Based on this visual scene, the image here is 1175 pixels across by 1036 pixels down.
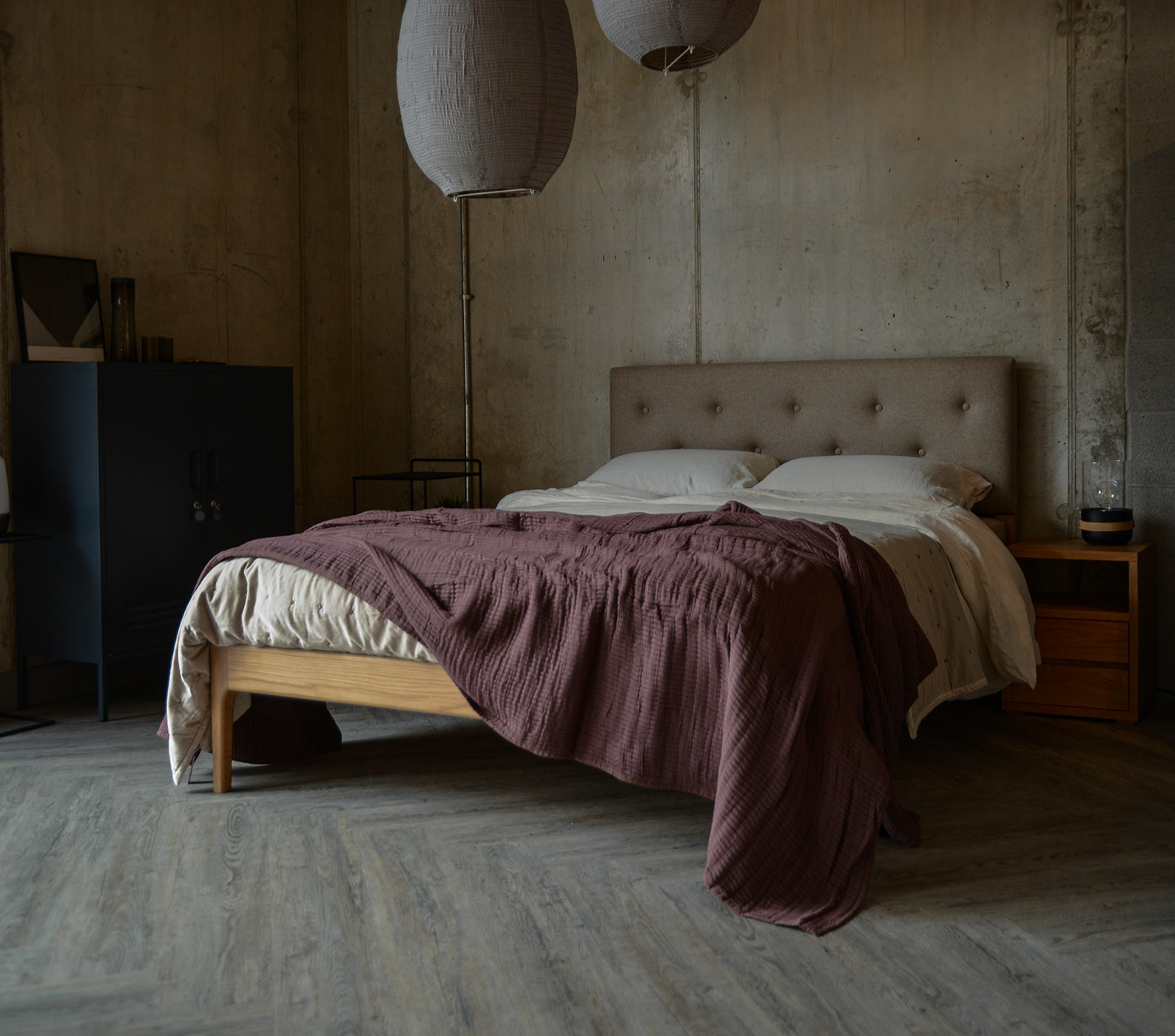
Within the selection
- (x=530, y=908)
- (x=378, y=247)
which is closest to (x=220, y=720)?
(x=530, y=908)

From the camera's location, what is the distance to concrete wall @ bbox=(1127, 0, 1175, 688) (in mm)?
3771

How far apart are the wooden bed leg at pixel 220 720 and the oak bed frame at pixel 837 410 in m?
2.35

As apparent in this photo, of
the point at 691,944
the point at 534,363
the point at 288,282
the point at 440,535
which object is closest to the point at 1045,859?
the point at 691,944

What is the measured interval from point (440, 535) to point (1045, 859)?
5.34 feet

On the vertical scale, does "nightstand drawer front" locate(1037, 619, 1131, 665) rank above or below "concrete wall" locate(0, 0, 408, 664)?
below

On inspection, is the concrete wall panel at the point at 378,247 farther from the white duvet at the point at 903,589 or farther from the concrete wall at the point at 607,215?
the white duvet at the point at 903,589

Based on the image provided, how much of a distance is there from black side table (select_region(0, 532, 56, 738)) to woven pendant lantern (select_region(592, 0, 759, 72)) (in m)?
2.39

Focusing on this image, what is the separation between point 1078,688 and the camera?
355cm

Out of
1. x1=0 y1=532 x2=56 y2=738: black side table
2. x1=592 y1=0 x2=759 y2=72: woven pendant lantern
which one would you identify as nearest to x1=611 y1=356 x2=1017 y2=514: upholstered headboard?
x1=592 y1=0 x2=759 y2=72: woven pendant lantern

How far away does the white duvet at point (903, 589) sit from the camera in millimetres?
2666

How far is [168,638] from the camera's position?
3.88m

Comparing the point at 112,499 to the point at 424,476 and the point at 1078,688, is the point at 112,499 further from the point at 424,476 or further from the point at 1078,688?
the point at 1078,688

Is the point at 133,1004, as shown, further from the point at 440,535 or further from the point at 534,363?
the point at 534,363

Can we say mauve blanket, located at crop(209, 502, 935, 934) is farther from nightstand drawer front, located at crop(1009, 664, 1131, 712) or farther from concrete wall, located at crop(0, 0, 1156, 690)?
concrete wall, located at crop(0, 0, 1156, 690)
